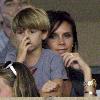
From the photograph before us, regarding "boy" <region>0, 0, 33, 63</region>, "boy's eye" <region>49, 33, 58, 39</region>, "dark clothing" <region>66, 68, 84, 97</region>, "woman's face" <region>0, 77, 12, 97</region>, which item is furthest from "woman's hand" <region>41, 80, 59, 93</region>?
"boy" <region>0, 0, 33, 63</region>

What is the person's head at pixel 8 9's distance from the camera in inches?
185

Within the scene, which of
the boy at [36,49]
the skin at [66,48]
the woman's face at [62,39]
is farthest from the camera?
the woman's face at [62,39]

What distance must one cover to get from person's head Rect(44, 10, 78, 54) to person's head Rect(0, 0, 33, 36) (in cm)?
33

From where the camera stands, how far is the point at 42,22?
13.4ft

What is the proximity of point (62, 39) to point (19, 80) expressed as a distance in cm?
90

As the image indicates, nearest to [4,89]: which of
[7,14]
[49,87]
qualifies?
[49,87]

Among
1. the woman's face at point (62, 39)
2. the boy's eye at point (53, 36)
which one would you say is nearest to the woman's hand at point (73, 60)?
the woman's face at point (62, 39)

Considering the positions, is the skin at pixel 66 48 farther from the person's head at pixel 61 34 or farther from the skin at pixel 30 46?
the skin at pixel 30 46

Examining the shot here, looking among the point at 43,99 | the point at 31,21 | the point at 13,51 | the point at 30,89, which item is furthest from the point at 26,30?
the point at 43,99

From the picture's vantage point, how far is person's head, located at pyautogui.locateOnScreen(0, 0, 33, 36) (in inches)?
185

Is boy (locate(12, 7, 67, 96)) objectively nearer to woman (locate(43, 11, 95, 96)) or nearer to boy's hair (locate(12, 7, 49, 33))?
boy's hair (locate(12, 7, 49, 33))

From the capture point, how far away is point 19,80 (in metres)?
3.55

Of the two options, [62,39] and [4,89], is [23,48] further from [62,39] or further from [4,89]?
[4,89]

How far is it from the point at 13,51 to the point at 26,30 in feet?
1.08
